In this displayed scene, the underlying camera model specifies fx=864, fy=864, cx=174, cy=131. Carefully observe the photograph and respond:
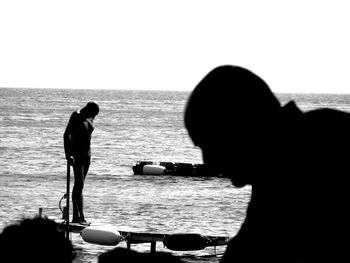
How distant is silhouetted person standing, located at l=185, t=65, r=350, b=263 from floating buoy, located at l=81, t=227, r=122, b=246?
8739 millimetres

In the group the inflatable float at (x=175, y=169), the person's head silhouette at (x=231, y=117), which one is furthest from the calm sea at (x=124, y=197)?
the person's head silhouette at (x=231, y=117)

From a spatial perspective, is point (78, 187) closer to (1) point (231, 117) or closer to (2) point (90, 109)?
(2) point (90, 109)

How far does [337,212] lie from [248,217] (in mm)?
262

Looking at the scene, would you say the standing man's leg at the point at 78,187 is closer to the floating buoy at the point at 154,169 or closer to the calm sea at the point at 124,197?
the calm sea at the point at 124,197

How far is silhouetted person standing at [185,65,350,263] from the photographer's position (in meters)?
2.07

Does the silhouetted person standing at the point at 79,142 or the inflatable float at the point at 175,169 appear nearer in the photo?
the silhouetted person standing at the point at 79,142

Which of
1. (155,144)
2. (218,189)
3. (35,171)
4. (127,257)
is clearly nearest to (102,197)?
(218,189)

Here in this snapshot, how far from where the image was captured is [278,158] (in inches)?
84.0

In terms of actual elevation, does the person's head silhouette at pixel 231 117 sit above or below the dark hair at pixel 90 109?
above

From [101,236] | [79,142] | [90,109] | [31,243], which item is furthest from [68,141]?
[31,243]

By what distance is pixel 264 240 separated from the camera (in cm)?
214

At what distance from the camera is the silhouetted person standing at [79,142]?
12.6 m

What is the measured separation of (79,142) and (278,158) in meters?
10.7

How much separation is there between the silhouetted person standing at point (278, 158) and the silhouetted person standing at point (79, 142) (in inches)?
408
